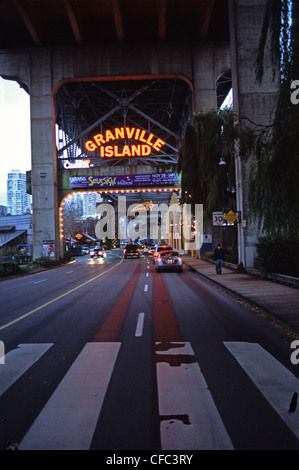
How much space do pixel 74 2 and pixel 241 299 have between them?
30233 millimetres

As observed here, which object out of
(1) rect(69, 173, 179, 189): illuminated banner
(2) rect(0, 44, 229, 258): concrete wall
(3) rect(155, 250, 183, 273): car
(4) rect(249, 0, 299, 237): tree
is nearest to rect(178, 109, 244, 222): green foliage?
(3) rect(155, 250, 183, 273): car

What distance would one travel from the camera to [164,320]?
998 centimetres

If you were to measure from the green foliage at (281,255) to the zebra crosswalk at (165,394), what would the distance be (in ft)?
34.5

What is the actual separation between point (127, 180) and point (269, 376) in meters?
35.8

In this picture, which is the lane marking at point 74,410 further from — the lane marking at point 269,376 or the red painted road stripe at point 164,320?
the lane marking at point 269,376

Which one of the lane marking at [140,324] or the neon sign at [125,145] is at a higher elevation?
the neon sign at [125,145]

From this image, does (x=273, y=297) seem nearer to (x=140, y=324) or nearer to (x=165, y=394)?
(x=140, y=324)

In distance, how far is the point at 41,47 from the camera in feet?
123

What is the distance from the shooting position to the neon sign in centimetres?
4144

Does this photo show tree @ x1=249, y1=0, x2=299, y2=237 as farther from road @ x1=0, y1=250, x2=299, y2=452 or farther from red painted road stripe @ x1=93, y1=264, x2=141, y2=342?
red painted road stripe @ x1=93, y1=264, x2=141, y2=342

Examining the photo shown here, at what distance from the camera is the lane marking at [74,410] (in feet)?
12.4

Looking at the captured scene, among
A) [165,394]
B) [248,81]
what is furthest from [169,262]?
[165,394]

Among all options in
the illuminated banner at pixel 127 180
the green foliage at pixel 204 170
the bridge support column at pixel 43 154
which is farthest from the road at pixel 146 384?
the illuminated banner at pixel 127 180
